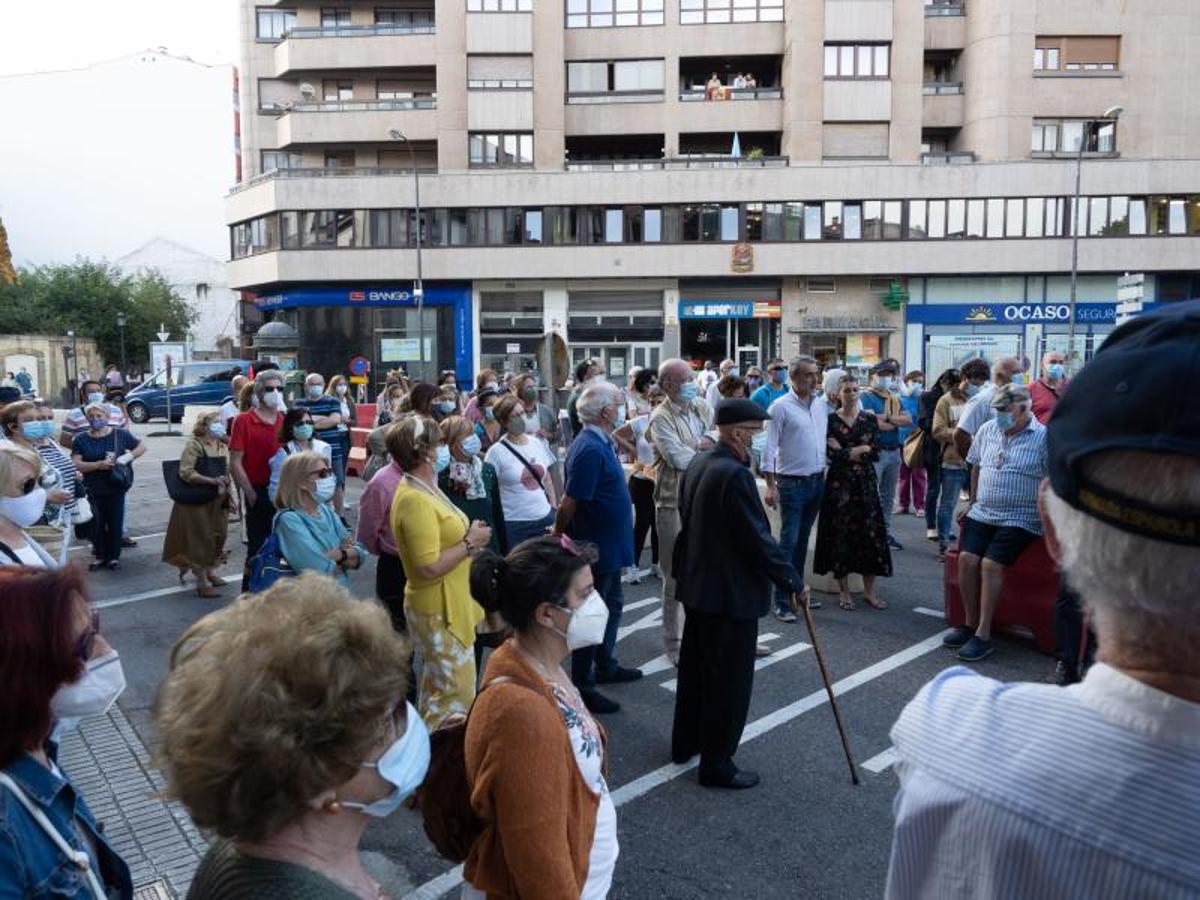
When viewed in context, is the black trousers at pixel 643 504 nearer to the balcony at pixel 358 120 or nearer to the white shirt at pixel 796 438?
the white shirt at pixel 796 438

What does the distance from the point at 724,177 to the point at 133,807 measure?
1443 inches

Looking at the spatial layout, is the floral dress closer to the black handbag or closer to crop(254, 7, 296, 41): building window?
the black handbag

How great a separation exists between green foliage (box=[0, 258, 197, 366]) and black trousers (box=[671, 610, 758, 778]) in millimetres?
56784

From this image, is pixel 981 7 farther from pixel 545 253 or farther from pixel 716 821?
pixel 716 821

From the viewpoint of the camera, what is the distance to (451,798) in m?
2.47

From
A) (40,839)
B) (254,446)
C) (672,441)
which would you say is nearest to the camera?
(40,839)

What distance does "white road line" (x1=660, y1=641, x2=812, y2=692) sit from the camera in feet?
20.7

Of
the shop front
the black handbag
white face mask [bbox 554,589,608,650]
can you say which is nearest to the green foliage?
the shop front

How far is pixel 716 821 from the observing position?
4262mm

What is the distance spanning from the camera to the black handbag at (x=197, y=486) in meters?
8.55

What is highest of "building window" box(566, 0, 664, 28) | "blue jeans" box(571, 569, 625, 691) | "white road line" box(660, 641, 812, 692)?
"building window" box(566, 0, 664, 28)

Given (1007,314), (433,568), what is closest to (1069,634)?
(433,568)

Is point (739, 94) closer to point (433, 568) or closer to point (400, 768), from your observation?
point (433, 568)

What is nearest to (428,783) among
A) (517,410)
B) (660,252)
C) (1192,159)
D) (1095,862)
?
(1095,862)
